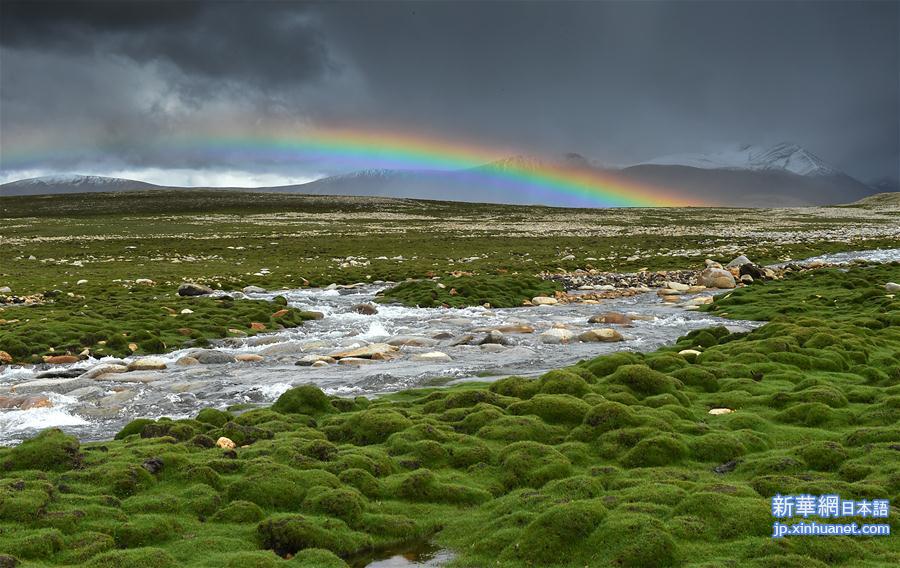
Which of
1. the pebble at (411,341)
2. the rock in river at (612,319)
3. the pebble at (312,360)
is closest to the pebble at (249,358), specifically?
the pebble at (312,360)

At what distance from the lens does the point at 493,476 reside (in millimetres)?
12977

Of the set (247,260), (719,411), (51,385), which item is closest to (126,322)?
(51,385)

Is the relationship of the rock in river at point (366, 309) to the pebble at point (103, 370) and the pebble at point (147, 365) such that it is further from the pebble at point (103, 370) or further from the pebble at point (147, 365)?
the pebble at point (103, 370)

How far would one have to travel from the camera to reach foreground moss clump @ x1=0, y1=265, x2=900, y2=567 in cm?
966

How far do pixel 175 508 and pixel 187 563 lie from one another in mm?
1966

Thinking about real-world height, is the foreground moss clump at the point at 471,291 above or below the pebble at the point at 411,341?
above

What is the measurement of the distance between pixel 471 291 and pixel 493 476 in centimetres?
2684

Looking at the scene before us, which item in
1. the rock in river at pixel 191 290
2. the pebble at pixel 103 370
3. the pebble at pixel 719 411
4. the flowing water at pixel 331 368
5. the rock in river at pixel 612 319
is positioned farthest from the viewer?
the rock in river at pixel 191 290

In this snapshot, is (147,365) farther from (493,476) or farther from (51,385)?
(493,476)

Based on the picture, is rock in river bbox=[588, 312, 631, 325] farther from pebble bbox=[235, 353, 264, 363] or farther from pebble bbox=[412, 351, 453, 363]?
pebble bbox=[235, 353, 264, 363]

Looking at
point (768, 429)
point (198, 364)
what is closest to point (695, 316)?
point (768, 429)

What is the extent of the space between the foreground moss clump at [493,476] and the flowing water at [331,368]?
2631mm

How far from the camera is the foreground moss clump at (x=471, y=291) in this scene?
37781 mm

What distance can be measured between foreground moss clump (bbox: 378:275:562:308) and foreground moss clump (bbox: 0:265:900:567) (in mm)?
18584
